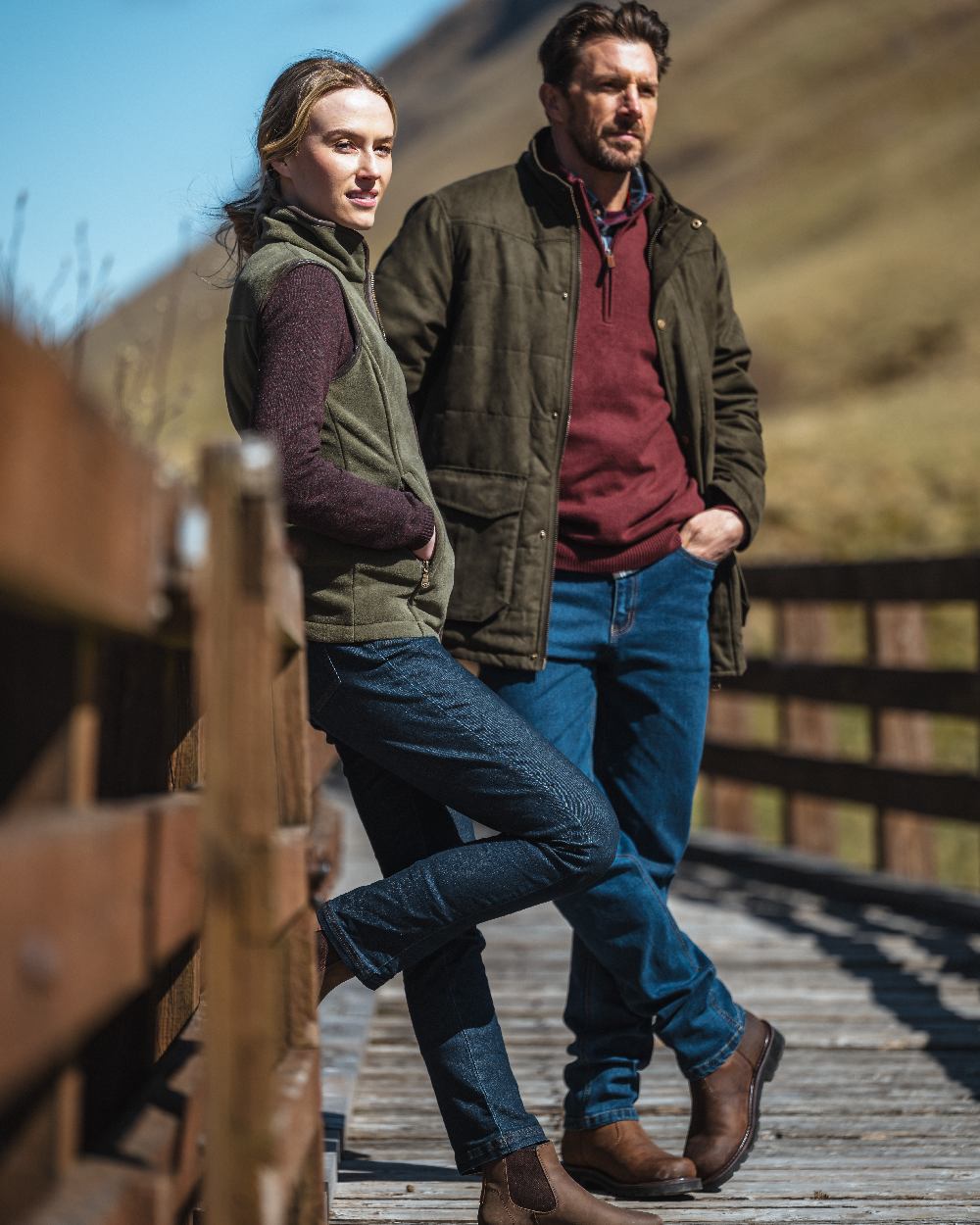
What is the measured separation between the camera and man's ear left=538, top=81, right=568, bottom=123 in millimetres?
3088

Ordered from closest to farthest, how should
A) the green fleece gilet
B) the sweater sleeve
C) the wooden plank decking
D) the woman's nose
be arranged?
1. the sweater sleeve
2. the green fleece gilet
3. the woman's nose
4. the wooden plank decking

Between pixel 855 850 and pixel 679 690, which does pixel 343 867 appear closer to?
pixel 679 690

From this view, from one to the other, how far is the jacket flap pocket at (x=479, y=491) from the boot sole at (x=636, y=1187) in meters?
1.12

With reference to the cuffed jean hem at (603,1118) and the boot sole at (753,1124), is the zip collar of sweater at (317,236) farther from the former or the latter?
the boot sole at (753,1124)

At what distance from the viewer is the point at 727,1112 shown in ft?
9.41

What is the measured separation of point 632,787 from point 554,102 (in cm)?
130

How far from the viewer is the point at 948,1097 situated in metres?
3.44

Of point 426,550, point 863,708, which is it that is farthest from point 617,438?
point 863,708

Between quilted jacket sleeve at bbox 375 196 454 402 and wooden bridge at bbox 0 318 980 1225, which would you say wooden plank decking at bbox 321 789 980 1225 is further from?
quilted jacket sleeve at bbox 375 196 454 402

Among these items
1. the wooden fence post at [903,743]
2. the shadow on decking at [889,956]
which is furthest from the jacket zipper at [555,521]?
the wooden fence post at [903,743]

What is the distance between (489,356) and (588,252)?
1.00ft

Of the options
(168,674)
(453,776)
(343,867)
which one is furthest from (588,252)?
(343,867)

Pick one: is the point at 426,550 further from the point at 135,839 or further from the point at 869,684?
the point at 869,684

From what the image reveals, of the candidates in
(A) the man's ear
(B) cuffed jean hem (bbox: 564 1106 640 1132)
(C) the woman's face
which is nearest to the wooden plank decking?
(B) cuffed jean hem (bbox: 564 1106 640 1132)
